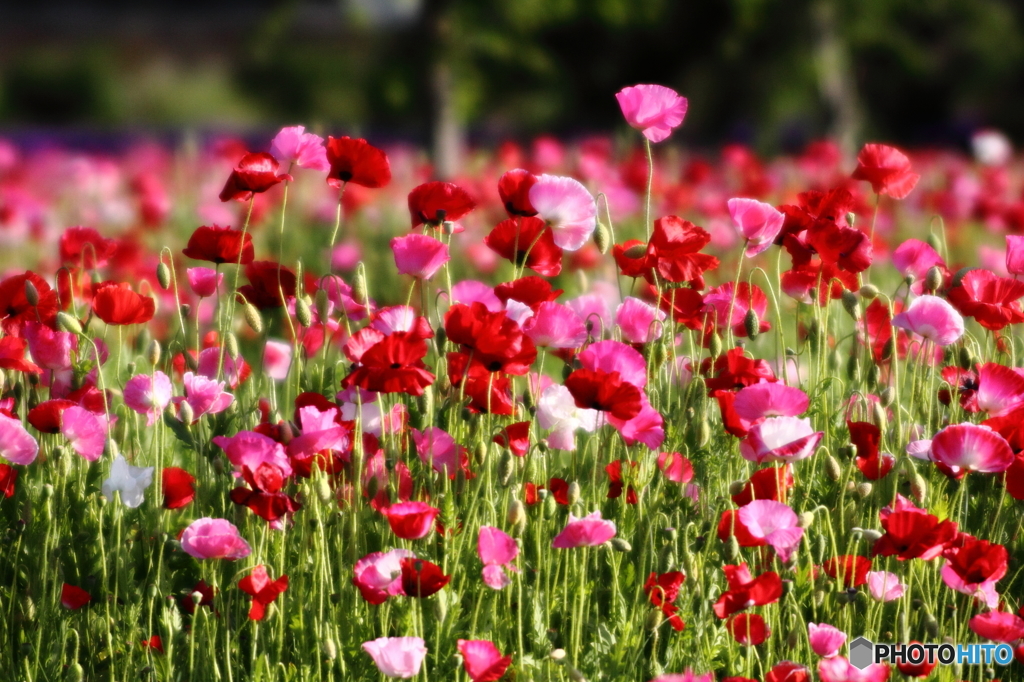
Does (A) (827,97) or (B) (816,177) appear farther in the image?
(A) (827,97)

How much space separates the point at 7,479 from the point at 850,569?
3.85ft

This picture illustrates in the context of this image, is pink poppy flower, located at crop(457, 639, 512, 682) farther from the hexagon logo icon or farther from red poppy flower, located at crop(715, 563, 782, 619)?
the hexagon logo icon

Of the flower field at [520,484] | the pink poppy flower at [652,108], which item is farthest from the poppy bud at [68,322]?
the pink poppy flower at [652,108]

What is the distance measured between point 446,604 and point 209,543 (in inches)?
12.3

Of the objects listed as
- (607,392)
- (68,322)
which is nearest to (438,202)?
(607,392)

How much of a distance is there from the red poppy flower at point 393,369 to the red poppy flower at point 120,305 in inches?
17.6

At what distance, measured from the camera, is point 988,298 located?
1.92 meters

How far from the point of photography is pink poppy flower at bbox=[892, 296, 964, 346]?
5.87ft

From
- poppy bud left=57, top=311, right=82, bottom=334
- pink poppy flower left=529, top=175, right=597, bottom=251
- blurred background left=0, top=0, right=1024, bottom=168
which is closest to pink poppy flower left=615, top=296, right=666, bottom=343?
pink poppy flower left=529, top=175, right=597, bottom=251

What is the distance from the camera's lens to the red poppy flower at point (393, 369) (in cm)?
159

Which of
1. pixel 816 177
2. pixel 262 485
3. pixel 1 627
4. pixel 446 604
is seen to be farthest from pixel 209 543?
pixel 816 177

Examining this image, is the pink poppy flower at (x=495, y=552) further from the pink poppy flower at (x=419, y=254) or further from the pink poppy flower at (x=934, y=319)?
the pink poppy flower at (x=934, y=319)

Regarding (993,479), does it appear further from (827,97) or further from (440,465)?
(827,97)

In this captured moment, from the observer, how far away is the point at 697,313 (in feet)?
6.40
